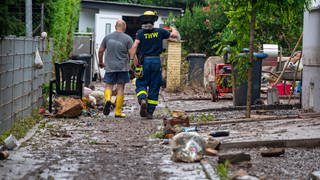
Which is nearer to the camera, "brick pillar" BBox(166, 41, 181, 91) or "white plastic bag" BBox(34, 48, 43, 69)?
"white plastic bag" BBox(34, 48, 43, 69)

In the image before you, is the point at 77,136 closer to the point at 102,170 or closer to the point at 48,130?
the point at 48,130

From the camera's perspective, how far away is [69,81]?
1616 centimetres

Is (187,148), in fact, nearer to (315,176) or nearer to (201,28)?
(315,176)

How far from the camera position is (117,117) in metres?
15.9

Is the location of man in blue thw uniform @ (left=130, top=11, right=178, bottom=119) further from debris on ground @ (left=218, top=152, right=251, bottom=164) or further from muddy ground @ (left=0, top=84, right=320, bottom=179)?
debris on ground @ (left=218, top=152, right=251, bottom=164)

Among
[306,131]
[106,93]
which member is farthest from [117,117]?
[306,131]

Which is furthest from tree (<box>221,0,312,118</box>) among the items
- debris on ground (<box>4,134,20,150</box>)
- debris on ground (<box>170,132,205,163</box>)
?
debris on ground (<box>4,134,20,150</box>)

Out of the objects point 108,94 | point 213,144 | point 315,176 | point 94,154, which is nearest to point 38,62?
point 108,94

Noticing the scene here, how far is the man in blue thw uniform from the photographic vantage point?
15914 mm

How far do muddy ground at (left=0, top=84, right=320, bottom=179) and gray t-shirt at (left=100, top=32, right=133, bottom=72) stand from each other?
3.23 ft

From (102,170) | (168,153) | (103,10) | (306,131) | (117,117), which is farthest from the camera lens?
(103,10)

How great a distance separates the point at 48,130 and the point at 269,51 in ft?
34.6

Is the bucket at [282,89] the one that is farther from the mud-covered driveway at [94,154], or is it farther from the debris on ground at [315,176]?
the debris on ground at [315,176]

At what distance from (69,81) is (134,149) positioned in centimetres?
552
